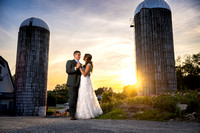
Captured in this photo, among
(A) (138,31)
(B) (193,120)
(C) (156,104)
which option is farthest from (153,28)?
(B) (193,120)

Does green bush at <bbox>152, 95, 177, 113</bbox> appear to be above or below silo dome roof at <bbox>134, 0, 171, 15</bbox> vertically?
below

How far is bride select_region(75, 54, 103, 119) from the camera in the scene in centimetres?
604

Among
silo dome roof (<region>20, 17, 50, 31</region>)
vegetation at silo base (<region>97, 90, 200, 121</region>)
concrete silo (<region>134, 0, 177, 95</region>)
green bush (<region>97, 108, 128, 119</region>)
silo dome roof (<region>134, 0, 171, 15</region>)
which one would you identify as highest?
silo dome roof (<region>134, 0, 171, 15</region>)

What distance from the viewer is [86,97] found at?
6.19m

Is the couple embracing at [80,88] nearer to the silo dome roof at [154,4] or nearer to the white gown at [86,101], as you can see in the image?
the white gown at [86,101]

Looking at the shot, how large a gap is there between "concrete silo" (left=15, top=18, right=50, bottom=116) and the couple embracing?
11.8 metres

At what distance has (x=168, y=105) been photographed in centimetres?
617

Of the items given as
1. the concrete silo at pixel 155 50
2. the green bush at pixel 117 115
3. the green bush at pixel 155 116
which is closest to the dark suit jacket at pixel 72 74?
the green bush at pixel 117 115

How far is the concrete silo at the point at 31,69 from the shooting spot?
16.4 meters

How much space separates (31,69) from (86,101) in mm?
12194

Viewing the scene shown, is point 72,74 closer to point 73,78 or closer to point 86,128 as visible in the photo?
point 73,78

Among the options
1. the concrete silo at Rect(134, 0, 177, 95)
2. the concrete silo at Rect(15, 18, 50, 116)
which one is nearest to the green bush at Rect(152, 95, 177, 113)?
the concrete silo at Rect(134, 0, 177, 95)

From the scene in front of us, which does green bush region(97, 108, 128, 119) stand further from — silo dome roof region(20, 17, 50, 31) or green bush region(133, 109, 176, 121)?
silo dome roof region(20, 17, 50, 31)

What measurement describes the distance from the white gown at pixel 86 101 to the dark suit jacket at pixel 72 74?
243 mm
